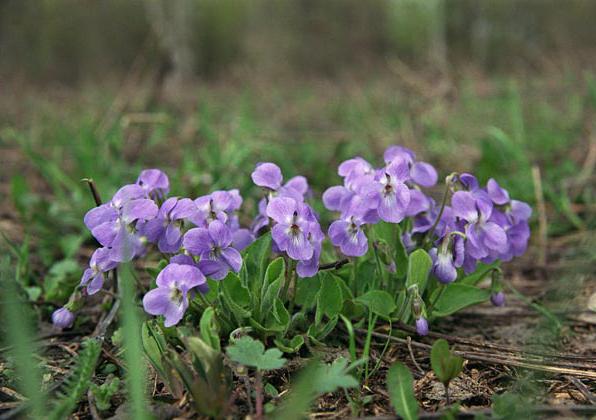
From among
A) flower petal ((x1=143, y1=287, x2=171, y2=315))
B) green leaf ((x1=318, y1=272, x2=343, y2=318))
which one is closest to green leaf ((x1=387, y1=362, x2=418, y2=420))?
green leaf ((x1=318, y1=272, x2=343, y2=318))

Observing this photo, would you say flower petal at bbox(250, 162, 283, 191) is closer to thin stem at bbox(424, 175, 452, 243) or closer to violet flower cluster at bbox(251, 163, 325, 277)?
violet flower cluster at bbox(251, 163, 325, 277)

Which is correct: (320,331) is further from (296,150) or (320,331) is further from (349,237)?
(296,150)

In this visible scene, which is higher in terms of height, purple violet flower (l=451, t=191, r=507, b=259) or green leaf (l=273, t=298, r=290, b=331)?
purple violet flower (l=451, t=191, r=507, b=259)

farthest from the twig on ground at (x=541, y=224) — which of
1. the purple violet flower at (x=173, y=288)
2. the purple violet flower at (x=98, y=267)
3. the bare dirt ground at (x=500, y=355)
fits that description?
the purple violet flower at (x=98, y=267)

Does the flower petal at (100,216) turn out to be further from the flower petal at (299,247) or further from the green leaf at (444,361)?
the green leaf at (444,361)

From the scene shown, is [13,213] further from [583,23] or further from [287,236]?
[583,23]

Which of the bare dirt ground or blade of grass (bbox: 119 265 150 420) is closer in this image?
blade of grass (bbox: 119 265 150 420)

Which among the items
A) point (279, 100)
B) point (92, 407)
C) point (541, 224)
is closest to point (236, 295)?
point (92, 407)

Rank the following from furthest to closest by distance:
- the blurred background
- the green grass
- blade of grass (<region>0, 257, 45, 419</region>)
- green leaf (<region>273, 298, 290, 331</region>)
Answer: the blurred background
the green grass
green leaf (<region>273, 298, 290, 331</region>)
blade of grass (<region>0, 257, 45, 419</region>)
